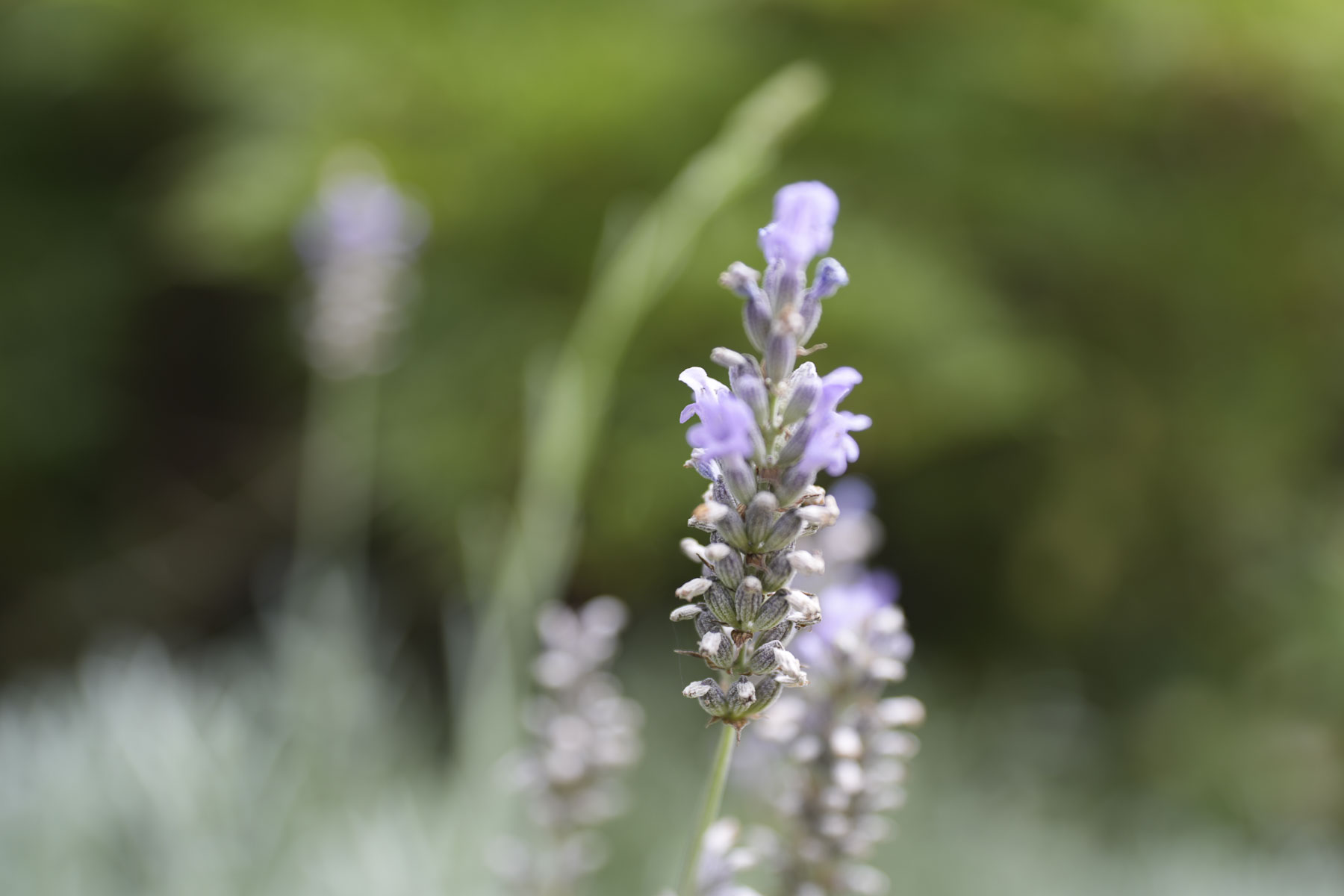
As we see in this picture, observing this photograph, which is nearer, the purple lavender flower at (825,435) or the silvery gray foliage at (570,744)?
the purple lavender flower at (825,435)

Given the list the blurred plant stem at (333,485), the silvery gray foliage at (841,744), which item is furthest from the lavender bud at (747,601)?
the blurred plant stem at (333,485)

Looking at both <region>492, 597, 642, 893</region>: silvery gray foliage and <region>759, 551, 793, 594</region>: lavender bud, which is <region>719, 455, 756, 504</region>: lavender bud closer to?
<region>759, 551, 793, 594</region>: lavender bud

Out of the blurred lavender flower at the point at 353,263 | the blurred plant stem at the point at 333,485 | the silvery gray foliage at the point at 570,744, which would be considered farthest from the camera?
the blurred plant stem at the point at 333,485

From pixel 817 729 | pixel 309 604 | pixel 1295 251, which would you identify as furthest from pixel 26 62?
pixel 1295 251

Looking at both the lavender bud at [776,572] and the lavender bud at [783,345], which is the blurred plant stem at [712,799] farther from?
the lavender bud at [783,345]

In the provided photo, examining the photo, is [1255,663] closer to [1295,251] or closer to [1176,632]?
[1176,632]

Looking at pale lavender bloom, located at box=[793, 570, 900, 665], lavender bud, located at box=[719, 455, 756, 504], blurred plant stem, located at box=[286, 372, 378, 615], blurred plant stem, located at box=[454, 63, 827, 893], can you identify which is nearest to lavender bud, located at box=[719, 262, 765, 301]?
lavender bud, located at box=[719, 455, 756, 504]
